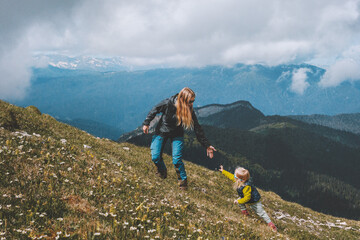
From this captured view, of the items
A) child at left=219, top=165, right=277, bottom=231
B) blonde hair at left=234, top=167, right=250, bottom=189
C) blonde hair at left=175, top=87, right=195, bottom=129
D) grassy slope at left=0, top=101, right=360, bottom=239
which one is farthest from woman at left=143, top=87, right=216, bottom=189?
grassy slope at left=0, top=101, right=360, bottom=239

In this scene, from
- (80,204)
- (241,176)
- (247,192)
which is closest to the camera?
(80,204)

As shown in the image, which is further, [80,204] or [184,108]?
[184,108]

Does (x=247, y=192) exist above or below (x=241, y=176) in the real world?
below

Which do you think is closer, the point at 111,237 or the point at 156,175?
the point at 111,237

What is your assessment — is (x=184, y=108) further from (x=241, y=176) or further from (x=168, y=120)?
(x=241, y=176)

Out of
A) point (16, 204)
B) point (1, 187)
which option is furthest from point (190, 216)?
point (1, 187)

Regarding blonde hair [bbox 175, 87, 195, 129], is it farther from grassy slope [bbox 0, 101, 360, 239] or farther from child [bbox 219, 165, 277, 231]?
grassy slope [bbox 0, 101, 360, 239]

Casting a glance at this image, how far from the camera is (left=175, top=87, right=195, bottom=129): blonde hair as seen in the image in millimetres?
8500

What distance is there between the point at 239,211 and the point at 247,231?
3.53 meters

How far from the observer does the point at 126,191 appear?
20.4 feet

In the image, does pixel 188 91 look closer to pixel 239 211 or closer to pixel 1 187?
pixel 239 211

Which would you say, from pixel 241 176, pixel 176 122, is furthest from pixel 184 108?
pixel 241 176

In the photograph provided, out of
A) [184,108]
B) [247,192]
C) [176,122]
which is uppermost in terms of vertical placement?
[184,108]

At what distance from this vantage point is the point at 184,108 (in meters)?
8.53
